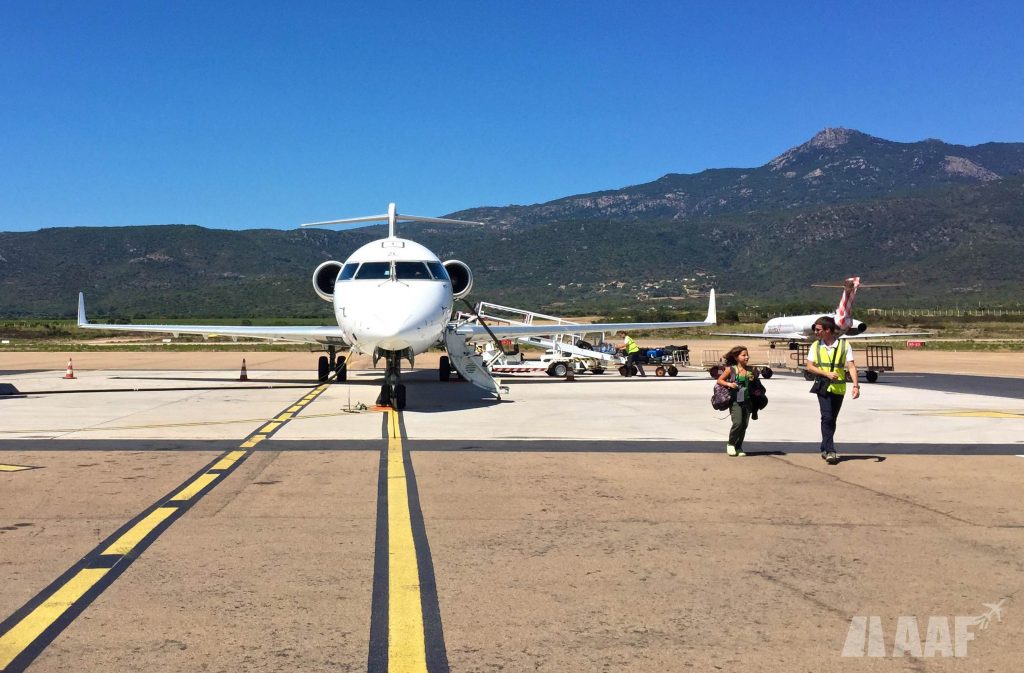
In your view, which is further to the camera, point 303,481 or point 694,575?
point 303,481

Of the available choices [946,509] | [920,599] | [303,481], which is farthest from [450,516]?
[946,509]

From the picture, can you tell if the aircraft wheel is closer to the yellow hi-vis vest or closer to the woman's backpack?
the woman's backpack

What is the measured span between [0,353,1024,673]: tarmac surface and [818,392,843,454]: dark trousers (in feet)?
1.11

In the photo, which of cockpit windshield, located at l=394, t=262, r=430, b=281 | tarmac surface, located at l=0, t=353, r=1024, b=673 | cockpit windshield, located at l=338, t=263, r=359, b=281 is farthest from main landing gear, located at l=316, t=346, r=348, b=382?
tarmac surface, located at l=0, t=353, r=1024, b=673

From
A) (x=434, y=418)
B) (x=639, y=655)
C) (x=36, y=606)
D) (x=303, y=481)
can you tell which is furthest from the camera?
(x=434, y=418)

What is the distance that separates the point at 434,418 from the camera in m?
15.1

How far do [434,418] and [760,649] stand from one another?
11185mm

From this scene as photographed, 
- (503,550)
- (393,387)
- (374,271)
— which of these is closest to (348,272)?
(374,271)

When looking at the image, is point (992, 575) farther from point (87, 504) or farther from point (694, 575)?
point (87, 504)

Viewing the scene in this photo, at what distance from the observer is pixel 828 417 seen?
10.3 meters

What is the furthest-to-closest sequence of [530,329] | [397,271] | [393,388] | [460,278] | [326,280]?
[530,329]
[326,280]
[460,278]
[397,271]
[393,388]

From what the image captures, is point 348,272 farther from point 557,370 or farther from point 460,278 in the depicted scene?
point 557,370

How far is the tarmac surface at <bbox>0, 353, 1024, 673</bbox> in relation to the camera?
13.9 feet

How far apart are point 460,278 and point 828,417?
1264cm
